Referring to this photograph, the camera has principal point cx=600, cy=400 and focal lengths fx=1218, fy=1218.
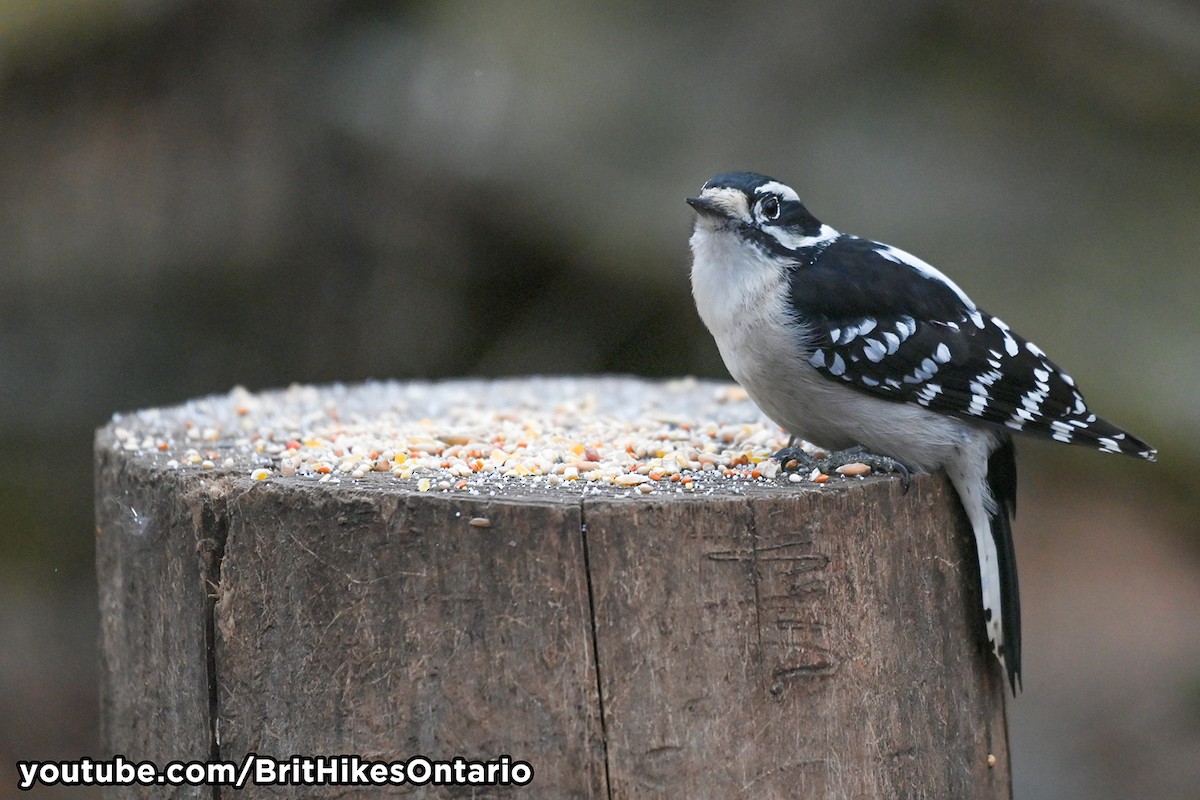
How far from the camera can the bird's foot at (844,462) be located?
10.9 ft

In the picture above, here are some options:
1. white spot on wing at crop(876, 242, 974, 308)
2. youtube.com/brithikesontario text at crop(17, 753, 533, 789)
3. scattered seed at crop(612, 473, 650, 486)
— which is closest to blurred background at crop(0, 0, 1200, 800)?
white spot on wing at crop(876, 242, 974, 308)

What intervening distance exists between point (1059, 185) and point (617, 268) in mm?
2809

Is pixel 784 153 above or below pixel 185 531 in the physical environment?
above

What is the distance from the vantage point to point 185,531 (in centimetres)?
313

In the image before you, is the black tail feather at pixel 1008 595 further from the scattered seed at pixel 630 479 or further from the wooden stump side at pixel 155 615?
the wooden stump side at pixel 155 615

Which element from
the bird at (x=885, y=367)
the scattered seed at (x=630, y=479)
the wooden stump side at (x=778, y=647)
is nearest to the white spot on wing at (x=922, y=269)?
the bird at (x=885, y=367)

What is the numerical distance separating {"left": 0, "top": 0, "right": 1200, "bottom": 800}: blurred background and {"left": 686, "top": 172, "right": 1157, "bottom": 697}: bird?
3.65 meters

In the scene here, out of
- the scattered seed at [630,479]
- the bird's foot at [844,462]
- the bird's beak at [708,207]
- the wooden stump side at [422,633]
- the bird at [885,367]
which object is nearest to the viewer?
the wooden stump side at [422,633]

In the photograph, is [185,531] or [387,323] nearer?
[185,531]

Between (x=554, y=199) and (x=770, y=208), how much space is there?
3.94 m

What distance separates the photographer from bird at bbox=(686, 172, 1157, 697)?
345 centimetres

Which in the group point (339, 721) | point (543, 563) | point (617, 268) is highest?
point (617, 268)

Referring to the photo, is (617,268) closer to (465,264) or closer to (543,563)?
(465,264)

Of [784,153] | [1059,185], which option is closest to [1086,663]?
[1059,185]
